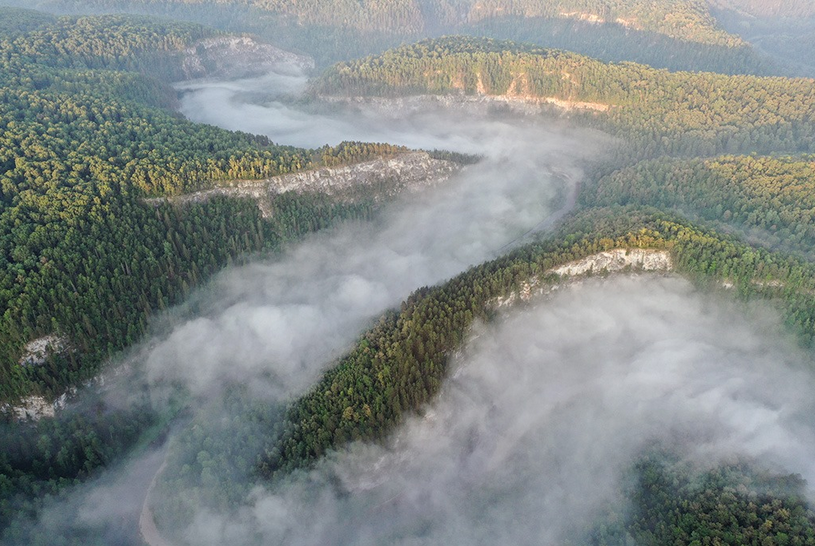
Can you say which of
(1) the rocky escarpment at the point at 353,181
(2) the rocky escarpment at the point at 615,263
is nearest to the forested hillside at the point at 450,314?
(2) the rocky escarpment at the point at 615,263

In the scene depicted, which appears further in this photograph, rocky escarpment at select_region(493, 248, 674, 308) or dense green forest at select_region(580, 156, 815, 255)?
dense green forest at select_region(580, 156, 815, 255)

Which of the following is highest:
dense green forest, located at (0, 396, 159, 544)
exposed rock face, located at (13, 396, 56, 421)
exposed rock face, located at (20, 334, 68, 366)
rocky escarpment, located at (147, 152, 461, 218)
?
rocky escarpment, located at (147, 152, 461, 218)

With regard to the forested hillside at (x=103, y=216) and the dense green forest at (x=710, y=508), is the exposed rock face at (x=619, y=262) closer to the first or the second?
the dense green forest at (x=710, y=508)

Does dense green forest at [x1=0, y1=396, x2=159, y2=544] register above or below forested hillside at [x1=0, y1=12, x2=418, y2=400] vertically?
below

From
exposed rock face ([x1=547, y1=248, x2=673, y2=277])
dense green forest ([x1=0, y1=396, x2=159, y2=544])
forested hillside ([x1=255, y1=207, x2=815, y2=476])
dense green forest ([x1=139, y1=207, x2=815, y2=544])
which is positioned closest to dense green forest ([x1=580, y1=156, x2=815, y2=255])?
forested hillside ([x1=255, y1=207, x2=815, y2=476])

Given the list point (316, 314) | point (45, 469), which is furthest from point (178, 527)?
point (316, 314)

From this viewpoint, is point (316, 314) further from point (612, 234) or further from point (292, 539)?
point (612, 234)

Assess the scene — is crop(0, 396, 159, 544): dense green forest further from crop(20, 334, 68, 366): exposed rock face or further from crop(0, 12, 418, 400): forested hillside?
crop(20, 334, 68, 366): exposed rock face
